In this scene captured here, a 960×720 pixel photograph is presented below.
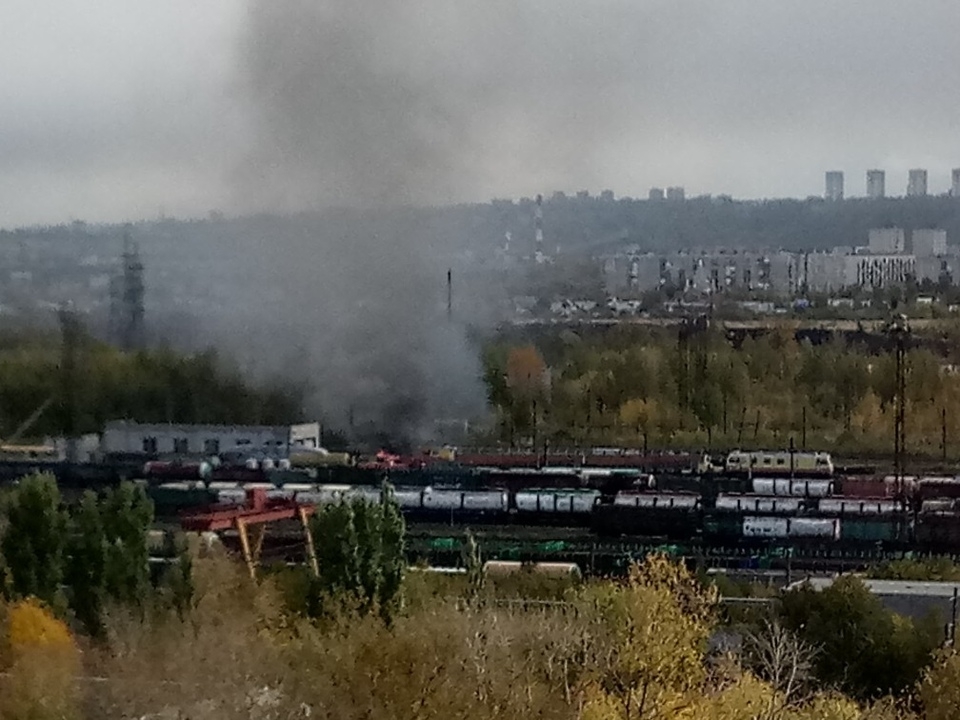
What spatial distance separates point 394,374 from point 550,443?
4.07 feet

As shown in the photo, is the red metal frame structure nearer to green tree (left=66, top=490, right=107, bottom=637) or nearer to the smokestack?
green tree (left=66, top=490, right=107, bottom=637)

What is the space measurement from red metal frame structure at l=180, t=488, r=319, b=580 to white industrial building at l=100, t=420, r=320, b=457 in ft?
7.00

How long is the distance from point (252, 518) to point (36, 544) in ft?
4.07

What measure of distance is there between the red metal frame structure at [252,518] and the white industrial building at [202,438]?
2134 millimetres

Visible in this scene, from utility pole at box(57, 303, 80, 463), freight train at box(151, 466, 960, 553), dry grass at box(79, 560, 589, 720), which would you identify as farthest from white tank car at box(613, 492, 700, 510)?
utility pole at box(57, 303, 80, 463)

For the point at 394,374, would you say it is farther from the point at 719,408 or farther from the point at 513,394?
the point at 719,408

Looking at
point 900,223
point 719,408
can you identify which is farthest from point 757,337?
point 900,223

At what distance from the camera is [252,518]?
5.75 metres

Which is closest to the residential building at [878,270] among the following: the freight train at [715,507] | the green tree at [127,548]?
the freight train at [715,507]

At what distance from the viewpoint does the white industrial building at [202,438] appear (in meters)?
8.34

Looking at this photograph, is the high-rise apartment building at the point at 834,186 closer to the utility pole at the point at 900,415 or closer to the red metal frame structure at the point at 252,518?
the utility pole at the point at 900,415

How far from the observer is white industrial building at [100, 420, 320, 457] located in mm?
8344

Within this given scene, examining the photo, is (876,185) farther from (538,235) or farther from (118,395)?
(118,395)

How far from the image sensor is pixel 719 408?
8789 mm
